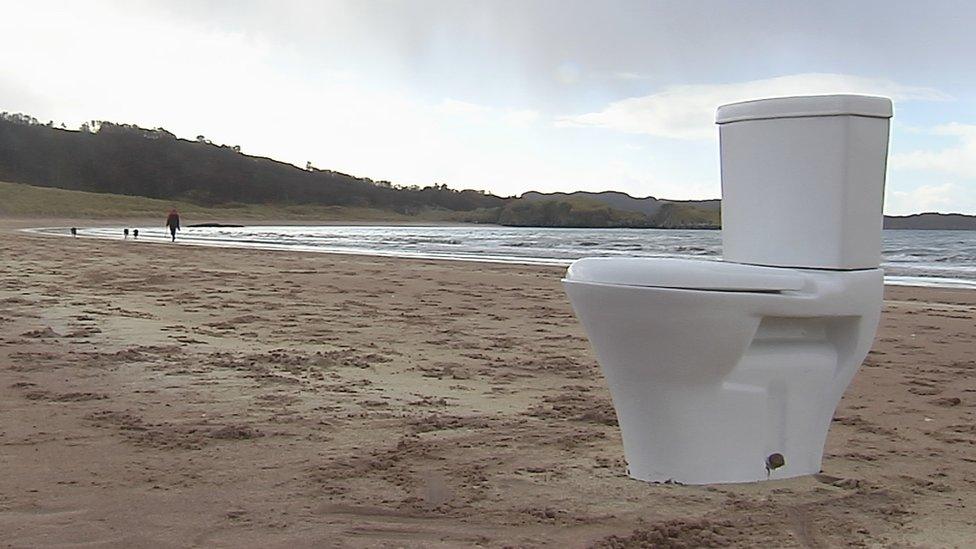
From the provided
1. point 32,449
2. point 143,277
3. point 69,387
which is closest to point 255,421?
point 32,449

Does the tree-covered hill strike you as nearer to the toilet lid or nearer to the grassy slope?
the grassy slope

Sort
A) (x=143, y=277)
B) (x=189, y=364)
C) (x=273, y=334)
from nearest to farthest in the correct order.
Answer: (x=189, y=364)
(x=273, y=334)
(x=143, y=277)

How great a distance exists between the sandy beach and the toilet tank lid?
123 cm

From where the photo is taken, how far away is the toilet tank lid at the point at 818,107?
9.25 ft

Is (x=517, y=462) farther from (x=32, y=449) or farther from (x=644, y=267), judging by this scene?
(x=32, y=449)

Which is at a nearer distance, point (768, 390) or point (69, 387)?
point (768, 390)

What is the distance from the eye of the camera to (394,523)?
8.14 ft

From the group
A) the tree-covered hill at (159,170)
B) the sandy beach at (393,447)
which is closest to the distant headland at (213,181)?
the tree-covered hill at (159,170)

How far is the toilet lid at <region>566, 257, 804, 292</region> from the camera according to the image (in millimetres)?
2602

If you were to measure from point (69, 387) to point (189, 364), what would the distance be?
764 millimetres

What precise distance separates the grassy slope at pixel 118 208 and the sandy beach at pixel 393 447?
64.1 metres

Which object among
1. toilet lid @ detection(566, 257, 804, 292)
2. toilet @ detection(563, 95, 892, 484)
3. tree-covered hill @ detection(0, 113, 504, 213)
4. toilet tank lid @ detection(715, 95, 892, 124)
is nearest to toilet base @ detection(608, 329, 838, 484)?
toilet @ detection(563, 95, 892, 484)

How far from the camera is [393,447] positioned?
128 inches

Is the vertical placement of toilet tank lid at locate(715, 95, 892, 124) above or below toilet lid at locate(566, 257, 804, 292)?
above
